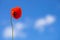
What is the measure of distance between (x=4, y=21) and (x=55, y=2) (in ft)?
3.07

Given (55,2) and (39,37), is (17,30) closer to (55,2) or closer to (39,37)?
(39,37)

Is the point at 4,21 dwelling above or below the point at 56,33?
above

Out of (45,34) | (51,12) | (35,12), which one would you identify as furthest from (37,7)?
(45,34)

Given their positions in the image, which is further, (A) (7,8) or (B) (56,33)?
(A) (7,8)

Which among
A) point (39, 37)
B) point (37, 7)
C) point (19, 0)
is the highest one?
point (19, 0)

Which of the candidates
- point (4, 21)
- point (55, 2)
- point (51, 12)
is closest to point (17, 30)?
point (4, 21)

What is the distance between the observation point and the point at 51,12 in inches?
89.3

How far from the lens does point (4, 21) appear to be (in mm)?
2396

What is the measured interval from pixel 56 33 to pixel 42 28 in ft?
0.78

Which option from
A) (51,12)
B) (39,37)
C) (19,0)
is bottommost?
(39,37)

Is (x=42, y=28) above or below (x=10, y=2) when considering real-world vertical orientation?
below

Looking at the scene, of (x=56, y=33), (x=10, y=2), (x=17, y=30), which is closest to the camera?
(x=56, y=33)

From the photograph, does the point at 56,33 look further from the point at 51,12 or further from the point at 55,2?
the point at 55,2

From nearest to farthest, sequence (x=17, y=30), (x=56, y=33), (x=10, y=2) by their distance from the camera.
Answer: (x=56, y=33), (x=17, y=30), (x=10, y=2)
